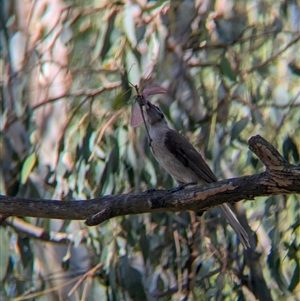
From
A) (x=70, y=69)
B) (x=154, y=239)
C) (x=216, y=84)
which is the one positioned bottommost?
(x=154, y=239)

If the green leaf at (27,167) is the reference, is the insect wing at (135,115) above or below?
below

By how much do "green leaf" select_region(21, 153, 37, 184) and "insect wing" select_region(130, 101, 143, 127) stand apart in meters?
0.96

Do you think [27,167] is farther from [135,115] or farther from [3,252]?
[135,115]

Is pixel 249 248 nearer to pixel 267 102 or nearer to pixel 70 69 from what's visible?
pixel 267 102

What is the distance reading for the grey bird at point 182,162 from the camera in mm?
3816

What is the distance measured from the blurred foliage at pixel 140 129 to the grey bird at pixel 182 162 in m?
0.30

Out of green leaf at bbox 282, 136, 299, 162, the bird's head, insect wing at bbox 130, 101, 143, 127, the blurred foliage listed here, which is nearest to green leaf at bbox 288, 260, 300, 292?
the blurred foliage

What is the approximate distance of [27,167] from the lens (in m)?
4.31

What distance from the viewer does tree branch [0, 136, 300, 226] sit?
2.58 m

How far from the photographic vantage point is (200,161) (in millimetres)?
3828

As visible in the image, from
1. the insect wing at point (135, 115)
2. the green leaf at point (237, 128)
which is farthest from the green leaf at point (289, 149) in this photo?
the insect wing at point (135, 115)

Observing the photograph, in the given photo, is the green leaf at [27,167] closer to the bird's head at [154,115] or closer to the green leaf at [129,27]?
the bird's head at [154,115]

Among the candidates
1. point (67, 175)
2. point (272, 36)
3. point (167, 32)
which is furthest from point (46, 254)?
point (272, 36)

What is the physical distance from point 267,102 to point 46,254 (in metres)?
1.47
